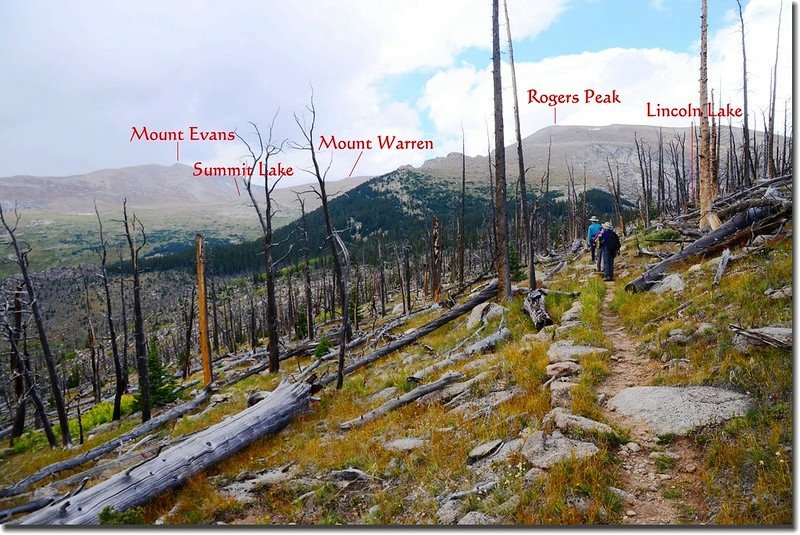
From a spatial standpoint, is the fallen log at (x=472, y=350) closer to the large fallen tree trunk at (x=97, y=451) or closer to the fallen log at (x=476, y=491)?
the fallen log at (x=476, y=491)

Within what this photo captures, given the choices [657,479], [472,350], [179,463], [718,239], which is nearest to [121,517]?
[179,463]

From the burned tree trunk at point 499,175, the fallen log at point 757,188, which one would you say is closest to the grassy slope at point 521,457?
the burned tree trunk at point 499,175

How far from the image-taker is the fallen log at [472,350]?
961 centimetres

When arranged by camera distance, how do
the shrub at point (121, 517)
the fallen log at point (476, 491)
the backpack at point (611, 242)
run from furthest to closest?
the backpack at point (611, 242)
the shrub at point (121, 517)
the fallen log at point (476, 491)

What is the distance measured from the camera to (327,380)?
12133 mm

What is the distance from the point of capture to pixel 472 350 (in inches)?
405

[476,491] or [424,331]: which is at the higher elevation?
[476,491]

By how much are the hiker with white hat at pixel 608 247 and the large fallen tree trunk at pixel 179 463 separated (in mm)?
9981

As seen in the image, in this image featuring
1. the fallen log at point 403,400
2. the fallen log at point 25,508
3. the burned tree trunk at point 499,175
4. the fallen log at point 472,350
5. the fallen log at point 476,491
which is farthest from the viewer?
the burned tree trunk at point 499,175

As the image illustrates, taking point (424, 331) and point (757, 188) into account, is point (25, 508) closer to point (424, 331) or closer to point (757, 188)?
point (424, 331)

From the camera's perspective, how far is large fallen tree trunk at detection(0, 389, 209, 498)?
10.2m

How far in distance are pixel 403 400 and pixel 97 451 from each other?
10516 mm

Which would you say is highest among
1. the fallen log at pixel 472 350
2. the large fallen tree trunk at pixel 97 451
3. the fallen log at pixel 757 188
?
the fallen log at pixel 757 188

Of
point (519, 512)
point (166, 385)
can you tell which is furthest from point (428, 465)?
point (166, 385)
